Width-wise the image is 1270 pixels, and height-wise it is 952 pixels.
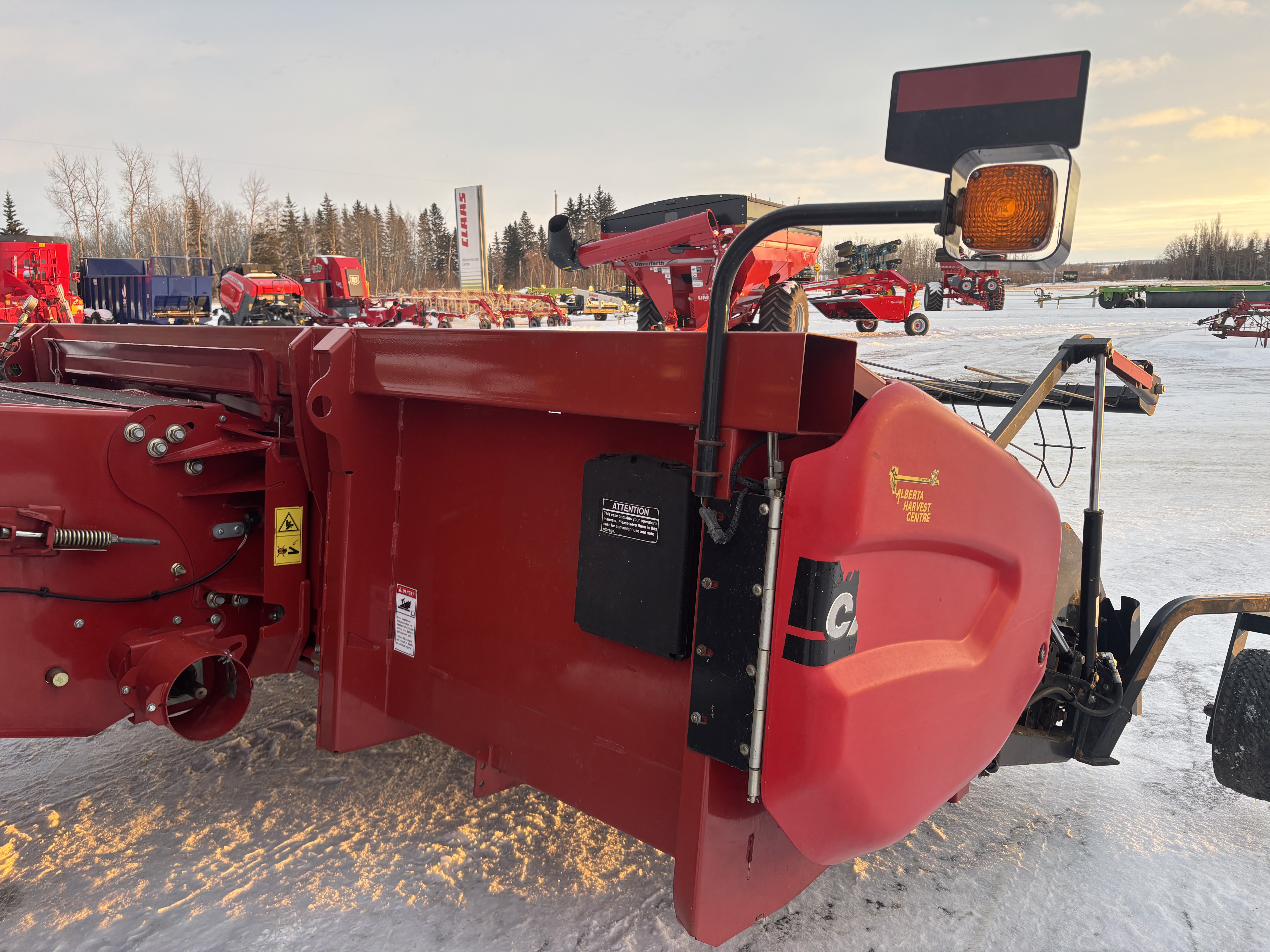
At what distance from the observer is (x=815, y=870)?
6.14 ft

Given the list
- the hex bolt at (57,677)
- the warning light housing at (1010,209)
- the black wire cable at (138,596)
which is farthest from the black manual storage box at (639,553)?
the hex bolt at (57,677)

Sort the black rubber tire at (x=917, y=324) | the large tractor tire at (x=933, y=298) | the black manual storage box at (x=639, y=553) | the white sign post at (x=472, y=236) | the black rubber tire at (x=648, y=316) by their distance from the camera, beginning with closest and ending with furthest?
the black manual storage box at (x=639, y=553), the black rubber tire at (x=648, y=316), the black rubber tire at (x=917, y=324), the large tractor tire at (x=933, y=298), the white sign post at (x=472, y=236)

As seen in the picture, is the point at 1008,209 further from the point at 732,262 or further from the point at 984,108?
the point at 732,262

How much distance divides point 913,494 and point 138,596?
188 cm

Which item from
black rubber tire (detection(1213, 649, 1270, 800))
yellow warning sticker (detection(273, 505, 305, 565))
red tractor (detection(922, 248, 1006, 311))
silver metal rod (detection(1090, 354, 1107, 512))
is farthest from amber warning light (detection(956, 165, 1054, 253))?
red tractor (detection(922, 248, 1006, 311))

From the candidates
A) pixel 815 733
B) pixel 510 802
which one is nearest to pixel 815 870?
pixel 815 733

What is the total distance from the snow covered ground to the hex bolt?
17.1 inches

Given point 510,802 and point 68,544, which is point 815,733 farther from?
point 68,544

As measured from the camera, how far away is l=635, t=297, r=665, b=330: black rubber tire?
7.13 metres

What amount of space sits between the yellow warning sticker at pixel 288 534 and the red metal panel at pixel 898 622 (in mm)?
1493

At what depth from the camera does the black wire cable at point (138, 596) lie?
2.01 metres

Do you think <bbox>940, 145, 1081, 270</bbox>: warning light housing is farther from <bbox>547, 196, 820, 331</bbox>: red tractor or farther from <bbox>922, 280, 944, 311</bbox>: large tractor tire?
<bbox>922, 280, 944, 311</bbox>: large tractor tire

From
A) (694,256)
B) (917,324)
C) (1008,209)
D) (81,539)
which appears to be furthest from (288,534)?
(917,324)

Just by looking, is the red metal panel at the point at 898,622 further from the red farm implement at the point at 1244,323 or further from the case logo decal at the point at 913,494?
the red farm implement at the point at 1244,323
